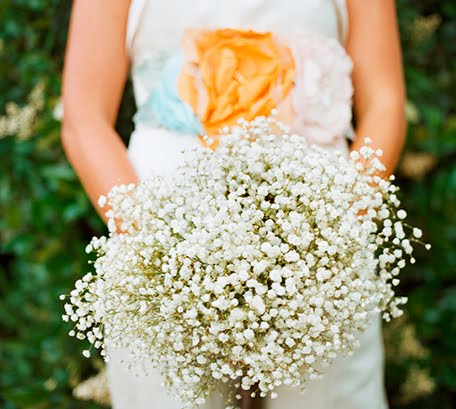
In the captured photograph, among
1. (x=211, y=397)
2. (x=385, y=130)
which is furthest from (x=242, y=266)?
(x=385, y=130)

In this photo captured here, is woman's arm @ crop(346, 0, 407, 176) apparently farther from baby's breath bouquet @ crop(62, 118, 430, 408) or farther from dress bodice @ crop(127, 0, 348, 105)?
baby's breath bouquet @ crop(62, 118, 430, 408)

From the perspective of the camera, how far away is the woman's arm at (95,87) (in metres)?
1.27

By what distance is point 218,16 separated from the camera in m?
1.31

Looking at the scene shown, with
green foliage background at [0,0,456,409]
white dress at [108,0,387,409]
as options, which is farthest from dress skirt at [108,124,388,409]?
green foliage background at [0,0,456,409]

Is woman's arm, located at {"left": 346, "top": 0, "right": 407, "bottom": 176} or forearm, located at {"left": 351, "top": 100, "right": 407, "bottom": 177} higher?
woman's arm, located at {"left": 346, "top": 0, "right": 407, "bottom": 176}

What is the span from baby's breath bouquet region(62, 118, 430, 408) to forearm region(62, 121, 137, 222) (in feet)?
0.69

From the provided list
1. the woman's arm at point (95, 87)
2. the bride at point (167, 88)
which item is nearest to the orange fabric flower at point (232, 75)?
the bride at point (167, 88)

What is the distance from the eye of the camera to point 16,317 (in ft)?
7.74

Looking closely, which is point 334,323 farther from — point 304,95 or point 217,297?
point 304,95

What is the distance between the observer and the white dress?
1.27 metres

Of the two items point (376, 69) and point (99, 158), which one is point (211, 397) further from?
point (376, 69)

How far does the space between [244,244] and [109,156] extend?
42 centimetres

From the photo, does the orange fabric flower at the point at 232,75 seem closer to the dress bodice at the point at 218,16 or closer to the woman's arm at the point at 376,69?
the dress bodice at the point at 218,16

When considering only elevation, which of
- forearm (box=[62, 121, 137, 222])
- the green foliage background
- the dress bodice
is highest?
the dress bodice
